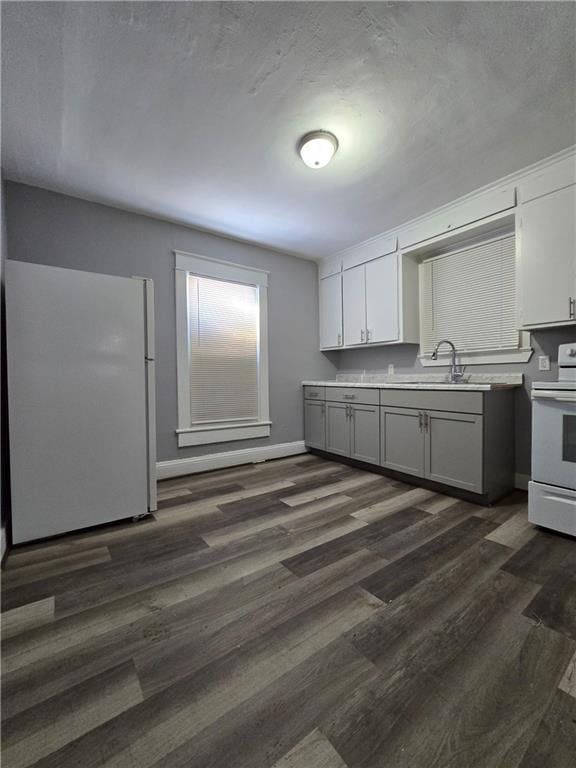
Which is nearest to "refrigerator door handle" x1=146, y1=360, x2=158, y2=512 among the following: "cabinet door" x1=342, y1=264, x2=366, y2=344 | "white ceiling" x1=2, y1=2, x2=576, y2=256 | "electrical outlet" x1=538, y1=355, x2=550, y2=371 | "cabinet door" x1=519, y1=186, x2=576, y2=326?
"white ceiling" x1=2, y1=2, x2=576, y2=256

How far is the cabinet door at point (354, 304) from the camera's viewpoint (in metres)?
3.70

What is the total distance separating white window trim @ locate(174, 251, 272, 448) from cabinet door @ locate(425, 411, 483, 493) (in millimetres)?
1854

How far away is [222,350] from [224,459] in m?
1.20

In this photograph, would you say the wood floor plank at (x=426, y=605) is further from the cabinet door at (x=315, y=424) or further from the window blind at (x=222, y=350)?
the window blind at (x=222, y=350)

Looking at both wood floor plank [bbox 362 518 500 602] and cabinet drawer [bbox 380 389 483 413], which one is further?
cabinet drawer [bbox 380 389 483 413]

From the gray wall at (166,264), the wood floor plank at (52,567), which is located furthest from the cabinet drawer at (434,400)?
the wood floor plank at (52,567)

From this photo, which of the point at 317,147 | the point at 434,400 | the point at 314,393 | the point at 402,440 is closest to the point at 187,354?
the point at 314,393

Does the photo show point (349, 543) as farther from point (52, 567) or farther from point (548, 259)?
point (548, 259)

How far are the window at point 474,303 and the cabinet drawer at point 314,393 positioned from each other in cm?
118

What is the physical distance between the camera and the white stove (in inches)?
73.9

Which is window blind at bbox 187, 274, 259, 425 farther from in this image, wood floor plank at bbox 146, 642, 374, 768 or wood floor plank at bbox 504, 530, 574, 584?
wood floor plank at bbox 504, 530, 574, 584

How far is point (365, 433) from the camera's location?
10.6 ft

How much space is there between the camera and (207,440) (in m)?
3.35

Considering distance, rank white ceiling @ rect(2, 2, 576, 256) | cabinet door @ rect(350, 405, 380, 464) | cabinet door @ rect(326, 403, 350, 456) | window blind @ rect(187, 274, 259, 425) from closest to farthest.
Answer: white ceiling @ rect(2, 2, 576, 256), cabinet door @ rect(350, 405, 380, 464), window blind @ rect(187, 274, 259, 425), cabinet door @ rect(326, 403, 350, 456)
